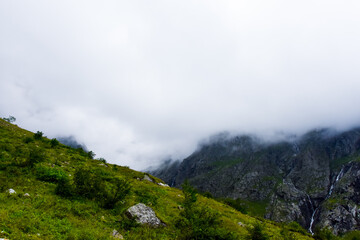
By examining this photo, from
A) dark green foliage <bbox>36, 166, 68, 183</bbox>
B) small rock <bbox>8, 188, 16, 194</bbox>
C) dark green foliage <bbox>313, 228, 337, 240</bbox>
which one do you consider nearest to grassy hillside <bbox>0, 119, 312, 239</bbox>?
dark green foliage <bbox>36, 166, 68, 183</bbox>

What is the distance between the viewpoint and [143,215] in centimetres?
1756

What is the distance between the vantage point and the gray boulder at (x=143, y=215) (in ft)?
55.8

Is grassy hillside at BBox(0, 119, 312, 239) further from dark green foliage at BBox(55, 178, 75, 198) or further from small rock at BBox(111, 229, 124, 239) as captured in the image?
small rock at BBox(111, 229, 124, 239)

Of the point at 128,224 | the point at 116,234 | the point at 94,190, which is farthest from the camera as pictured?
the point at 94,190

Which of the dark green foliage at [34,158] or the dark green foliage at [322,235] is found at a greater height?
the dark green foliage at [34,158]

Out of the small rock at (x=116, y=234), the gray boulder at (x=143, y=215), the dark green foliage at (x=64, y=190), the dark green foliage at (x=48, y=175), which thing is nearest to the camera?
the small rock at (x=116, y=234)

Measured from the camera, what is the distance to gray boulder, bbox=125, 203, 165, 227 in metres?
17.0

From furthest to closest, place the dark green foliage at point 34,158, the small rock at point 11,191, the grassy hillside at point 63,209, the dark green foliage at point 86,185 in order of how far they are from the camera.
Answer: the dark green foliage at point 34,158
the dark green foliage at point 86,185
the small rock at point 11,191
the grassy hillside at point 63,209

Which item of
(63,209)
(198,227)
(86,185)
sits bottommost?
(198,227)

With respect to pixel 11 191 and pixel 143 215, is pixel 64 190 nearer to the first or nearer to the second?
pixel 11 191

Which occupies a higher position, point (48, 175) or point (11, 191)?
point (48, 175)

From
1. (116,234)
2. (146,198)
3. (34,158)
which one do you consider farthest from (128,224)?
(34,158)

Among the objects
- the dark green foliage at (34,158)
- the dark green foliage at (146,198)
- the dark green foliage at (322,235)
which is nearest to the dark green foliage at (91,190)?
the dark green foliage at (146,198)

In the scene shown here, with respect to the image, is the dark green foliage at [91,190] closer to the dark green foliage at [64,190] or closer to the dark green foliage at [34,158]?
the dark green foliage at [64,190]
